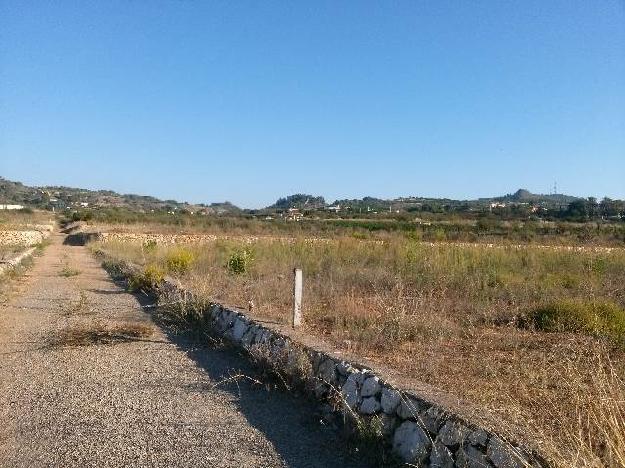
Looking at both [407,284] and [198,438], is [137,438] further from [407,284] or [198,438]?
[407,284]

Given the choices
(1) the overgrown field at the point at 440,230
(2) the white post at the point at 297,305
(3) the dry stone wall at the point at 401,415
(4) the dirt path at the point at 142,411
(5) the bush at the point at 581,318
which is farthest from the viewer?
(1) the overgrown field at the point at 440,230

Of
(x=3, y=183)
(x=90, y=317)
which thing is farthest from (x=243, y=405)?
(x=3, y=183)

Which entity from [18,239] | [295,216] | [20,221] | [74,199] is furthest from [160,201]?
[18,239]

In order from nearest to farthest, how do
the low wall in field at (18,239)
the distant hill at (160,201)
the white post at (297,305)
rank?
1. the white post at (297,305)
2. the low wall in field at (18,239)
3. the distant hill at (160,201)

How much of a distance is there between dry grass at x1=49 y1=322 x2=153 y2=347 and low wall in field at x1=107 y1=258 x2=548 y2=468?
2.61 m

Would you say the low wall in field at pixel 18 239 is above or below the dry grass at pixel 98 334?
below

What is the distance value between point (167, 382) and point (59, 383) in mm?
1300

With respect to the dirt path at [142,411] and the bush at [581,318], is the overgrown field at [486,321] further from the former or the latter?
the dirt path at [142,411]

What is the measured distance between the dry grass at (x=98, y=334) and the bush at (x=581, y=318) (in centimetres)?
639

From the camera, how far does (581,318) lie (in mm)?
9070

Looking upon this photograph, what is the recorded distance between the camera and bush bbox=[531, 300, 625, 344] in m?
8.39

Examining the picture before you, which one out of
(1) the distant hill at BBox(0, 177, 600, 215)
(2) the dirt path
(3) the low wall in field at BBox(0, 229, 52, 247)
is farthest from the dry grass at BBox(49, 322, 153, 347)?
(1) the distant hill at BBox(0, 177, 600, 215)

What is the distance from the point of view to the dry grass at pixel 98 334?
32.7 ft

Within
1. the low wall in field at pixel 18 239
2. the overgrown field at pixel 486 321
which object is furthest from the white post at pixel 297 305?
the low wall in field at pixel 18 239
